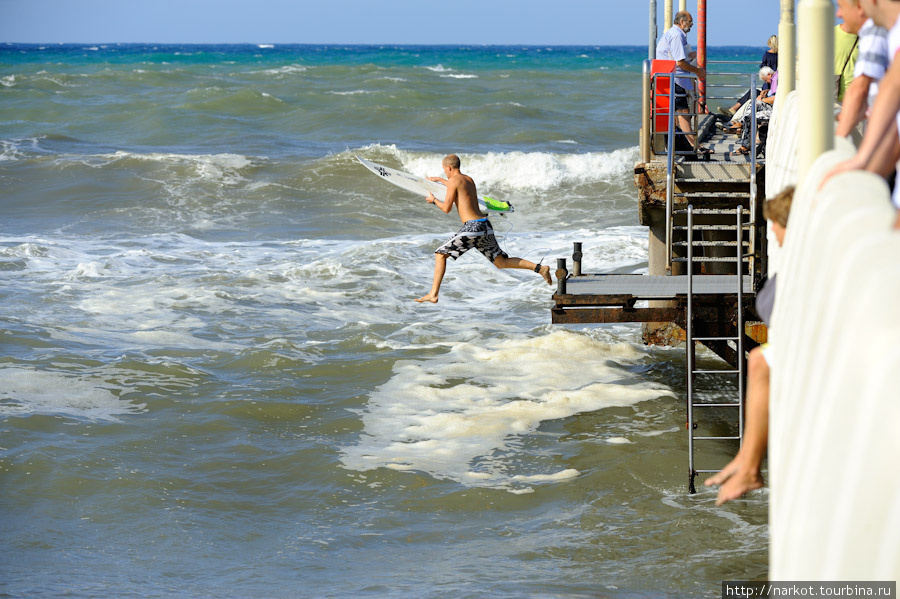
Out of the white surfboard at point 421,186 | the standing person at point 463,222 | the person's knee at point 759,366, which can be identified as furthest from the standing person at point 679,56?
the person's knee at point 759,366

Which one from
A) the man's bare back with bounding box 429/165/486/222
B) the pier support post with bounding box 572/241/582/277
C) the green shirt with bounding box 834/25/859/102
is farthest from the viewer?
the man's bare back with bounding box 429/165/486/222

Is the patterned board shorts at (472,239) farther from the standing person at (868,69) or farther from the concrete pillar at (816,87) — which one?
the concrete pillar at (816,87)

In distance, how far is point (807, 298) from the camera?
2504mm

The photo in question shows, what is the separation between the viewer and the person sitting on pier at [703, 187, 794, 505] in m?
3.42

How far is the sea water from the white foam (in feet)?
0.12

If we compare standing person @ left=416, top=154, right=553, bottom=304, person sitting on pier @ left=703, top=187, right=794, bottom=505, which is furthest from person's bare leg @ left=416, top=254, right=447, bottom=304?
person sitting on pier @ left=703, top=187, right=794, bottom=505

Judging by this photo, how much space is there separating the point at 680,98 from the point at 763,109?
3.23 ft

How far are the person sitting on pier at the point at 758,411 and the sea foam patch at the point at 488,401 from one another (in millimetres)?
5026

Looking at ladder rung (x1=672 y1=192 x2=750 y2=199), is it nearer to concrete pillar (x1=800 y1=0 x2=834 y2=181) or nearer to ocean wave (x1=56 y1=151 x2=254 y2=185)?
concrete pillar (x1=800 y1=0 x2=834 y2=181)

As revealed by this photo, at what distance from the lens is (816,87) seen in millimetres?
3469

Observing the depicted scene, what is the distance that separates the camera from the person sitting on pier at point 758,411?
3423mm

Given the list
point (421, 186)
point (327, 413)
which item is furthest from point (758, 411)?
point (421, 186)

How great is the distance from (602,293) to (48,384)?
597cm

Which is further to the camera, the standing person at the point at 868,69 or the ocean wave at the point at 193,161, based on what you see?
the ocean wave at the point at 193,161
